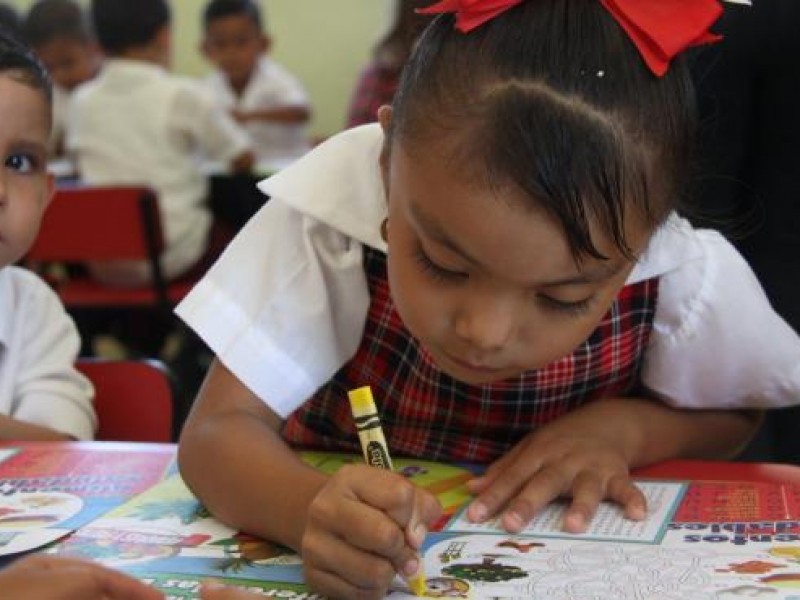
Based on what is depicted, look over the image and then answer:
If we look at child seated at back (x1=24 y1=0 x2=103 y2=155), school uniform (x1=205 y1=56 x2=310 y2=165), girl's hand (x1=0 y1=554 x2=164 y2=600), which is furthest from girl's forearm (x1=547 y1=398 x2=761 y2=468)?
child seated at back (x1=24 y1=0 x2=103 y2=155)

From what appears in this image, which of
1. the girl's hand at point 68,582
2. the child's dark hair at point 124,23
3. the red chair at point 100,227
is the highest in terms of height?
the child's dark hair at point 124,23

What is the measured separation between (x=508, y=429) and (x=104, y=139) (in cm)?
261

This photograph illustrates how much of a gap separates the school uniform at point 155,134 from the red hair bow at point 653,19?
2.60 metres

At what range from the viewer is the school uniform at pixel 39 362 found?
1.28 m

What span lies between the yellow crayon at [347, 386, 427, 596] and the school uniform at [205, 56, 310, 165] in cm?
374

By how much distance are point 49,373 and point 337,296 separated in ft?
1.41

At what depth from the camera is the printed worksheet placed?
33.6 inches

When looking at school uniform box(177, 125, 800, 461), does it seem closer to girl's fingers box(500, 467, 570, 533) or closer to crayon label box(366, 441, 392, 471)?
girl's fingers box(500, 467, 570, 533)

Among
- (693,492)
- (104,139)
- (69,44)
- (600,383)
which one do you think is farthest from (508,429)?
(69,44)

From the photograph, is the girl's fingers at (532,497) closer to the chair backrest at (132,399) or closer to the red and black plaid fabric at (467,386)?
the red and black plaid fabric at (467,386)

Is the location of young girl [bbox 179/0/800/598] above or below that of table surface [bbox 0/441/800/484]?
above

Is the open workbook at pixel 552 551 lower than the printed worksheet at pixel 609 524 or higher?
higher

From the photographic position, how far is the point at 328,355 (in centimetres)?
105

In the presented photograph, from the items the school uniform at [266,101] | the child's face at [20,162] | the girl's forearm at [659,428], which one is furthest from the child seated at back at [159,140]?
the girl's forearm at [659,428]
